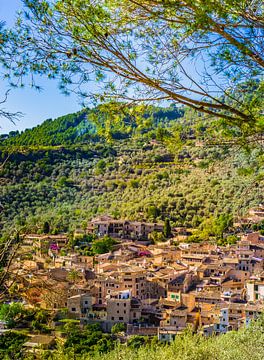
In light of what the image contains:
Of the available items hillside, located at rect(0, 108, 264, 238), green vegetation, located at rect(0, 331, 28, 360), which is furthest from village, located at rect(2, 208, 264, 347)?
hillside, located at rect(0, 108, 264, 238)

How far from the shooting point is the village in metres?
14.2

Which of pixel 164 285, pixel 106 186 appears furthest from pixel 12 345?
pixel 106 186

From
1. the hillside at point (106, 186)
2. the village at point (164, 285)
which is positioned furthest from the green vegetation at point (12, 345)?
the hillside at point (106, 186)

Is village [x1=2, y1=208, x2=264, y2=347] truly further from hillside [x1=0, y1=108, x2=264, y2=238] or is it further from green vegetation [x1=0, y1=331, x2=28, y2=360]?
hillside [x1=0, y1=108, x2=264, y2=238]

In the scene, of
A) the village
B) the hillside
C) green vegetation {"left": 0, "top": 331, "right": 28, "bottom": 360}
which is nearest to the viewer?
green vegetation {"left": 0, "top": 331, "right": 28, "bottom": 360}

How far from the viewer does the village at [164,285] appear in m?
14.2

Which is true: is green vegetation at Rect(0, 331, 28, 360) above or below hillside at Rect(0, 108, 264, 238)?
below

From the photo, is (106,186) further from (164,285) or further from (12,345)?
(12,345)

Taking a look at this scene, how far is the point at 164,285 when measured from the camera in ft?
58.2

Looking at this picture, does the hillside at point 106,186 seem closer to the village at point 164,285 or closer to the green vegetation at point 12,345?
the village at point 164,285

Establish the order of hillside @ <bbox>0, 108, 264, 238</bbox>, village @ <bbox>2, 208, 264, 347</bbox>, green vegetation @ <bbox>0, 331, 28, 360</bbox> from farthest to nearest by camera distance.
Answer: hillside @ <bbox>0, 108, 264, 238</bbox> → village @ <bbox>2, 208, 264, 347</bbox> → green vegetation @ <bbox>0, 331, 28, 360</bbox>

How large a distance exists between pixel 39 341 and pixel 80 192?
2301 cm

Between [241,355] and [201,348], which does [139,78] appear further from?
[201,348]

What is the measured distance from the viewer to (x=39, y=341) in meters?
12.8
